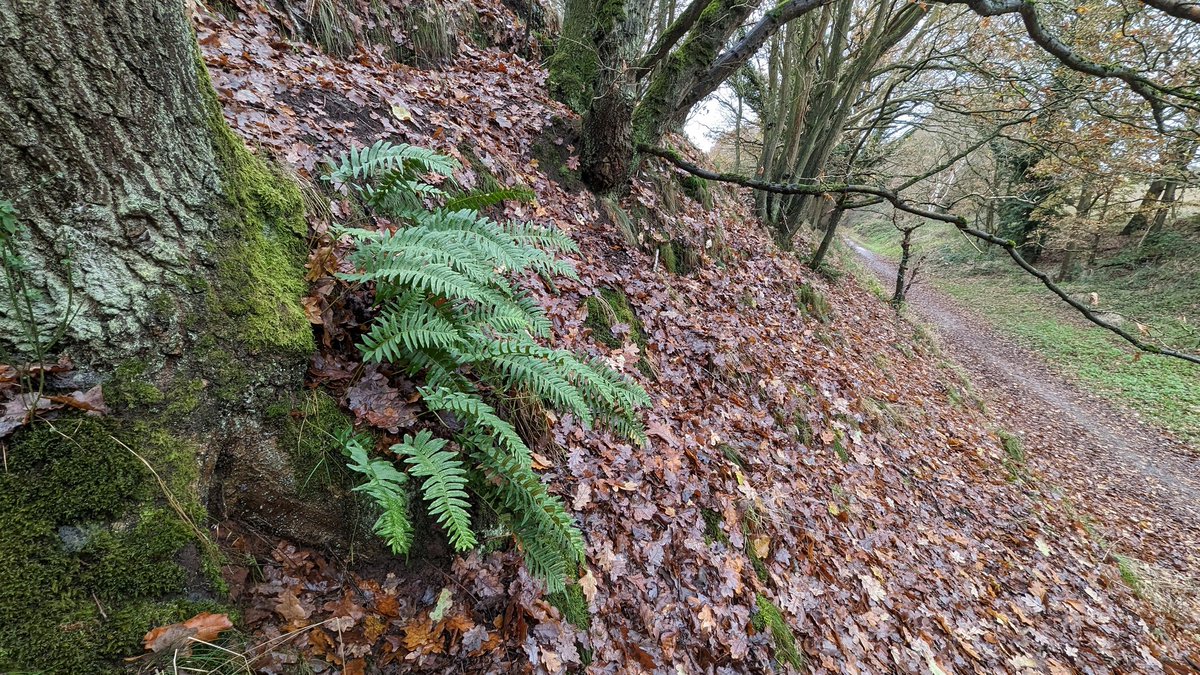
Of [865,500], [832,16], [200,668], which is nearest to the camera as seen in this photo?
[200,668]

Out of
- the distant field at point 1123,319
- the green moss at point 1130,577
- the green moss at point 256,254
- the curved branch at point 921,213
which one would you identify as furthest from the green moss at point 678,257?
the distant field at point 1123,319

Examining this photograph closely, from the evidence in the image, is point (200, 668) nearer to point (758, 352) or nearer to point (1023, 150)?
point (758, 352)

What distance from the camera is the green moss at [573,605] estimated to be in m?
2.37

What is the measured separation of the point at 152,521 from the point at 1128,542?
11760 mm

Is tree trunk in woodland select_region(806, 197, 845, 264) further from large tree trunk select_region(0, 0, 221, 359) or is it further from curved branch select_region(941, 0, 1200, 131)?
large tree trunk select_region(0, 0, 221, 359)

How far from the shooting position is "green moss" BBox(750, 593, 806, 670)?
3.02 m

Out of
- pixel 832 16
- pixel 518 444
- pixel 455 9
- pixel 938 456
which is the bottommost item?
pixel 938 456

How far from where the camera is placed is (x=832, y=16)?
1070cm

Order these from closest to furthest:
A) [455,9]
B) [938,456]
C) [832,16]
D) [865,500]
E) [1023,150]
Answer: [865,500], [455,9], [938,456], [832,16], [1023,150]

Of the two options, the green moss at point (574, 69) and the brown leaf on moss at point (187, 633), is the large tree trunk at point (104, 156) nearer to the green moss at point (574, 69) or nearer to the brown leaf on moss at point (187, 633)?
the brown leaf on moss at point (187, 633)

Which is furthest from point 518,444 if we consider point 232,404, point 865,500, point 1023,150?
point 1023,150

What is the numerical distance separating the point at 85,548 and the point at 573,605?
191 centimetres

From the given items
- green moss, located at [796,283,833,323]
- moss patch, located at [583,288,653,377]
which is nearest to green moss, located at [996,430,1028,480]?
green moss, located at [796,283,833,323]

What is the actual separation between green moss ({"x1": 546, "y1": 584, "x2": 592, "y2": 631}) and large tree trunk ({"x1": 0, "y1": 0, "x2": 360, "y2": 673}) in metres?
1.12
